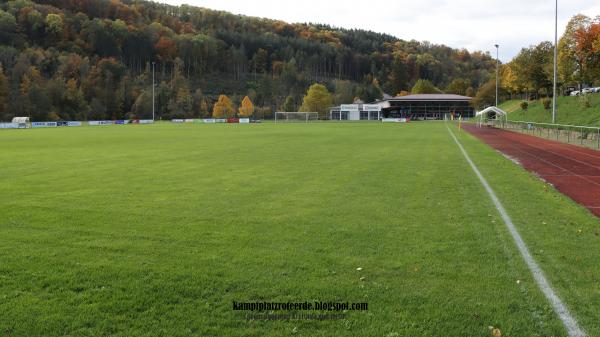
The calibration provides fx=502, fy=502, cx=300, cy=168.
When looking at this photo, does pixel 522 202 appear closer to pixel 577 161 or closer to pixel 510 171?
pixel 510 171

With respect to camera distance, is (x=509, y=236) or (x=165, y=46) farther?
(x=165, y=46)

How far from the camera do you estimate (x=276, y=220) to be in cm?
898

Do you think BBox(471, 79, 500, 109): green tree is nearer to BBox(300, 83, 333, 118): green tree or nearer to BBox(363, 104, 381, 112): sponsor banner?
BBox(363, 104, 381, 112): sponsor banner

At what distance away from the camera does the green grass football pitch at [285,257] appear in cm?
472

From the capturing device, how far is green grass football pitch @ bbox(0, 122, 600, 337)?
472 cm

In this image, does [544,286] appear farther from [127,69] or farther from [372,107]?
[127,69]

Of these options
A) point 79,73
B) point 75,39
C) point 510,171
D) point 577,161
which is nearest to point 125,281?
point 510,171

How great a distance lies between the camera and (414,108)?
13125 centimetres

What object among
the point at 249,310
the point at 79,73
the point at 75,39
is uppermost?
the point at 75,39

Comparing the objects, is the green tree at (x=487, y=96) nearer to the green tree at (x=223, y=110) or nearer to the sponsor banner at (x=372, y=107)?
the sponsor banner at (x=372, y=107)

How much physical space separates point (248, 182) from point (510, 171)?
351 inches

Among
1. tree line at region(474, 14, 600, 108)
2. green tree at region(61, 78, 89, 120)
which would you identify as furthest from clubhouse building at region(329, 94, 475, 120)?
green tree at region(61, 78, 89, 120)

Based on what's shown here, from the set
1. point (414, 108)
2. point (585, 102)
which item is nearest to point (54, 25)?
point (414, 108)

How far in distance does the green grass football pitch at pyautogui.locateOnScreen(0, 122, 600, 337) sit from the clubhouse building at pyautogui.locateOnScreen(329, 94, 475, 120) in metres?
119
